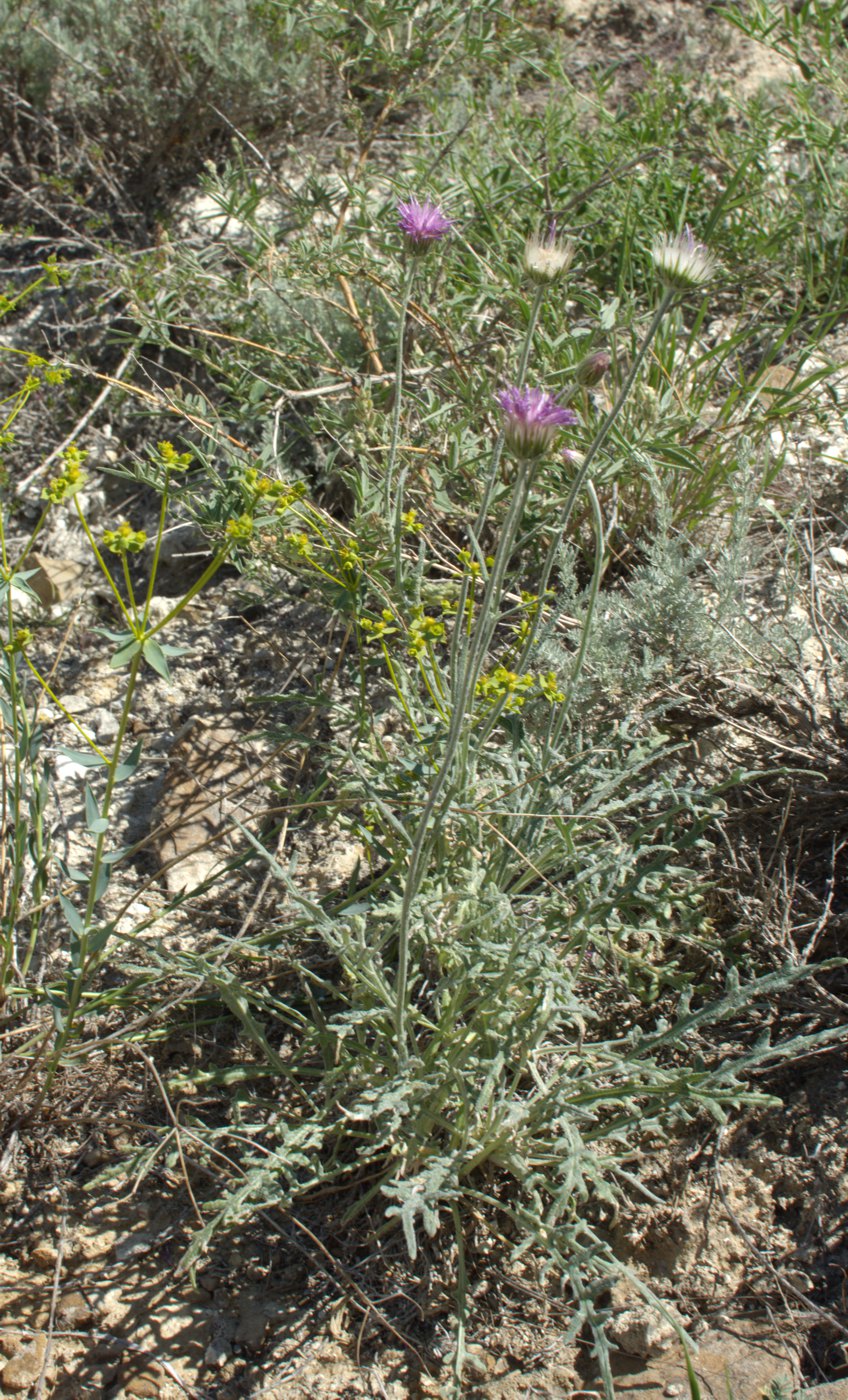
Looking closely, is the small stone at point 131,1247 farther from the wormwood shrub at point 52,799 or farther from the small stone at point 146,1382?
the wormwood shrub at point 52,799

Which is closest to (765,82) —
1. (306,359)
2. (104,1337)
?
(306,359)

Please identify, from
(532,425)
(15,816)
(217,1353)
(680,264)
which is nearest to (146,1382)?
(217,1353)

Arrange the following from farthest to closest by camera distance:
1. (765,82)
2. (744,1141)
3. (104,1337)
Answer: (765,82), (744,1141), (104,1337)

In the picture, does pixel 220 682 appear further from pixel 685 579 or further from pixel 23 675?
pixel 685 579

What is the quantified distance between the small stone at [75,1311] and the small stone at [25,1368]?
0.04 meters

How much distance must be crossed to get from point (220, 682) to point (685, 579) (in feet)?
3.83

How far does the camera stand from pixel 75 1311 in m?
1.79

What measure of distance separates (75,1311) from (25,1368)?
0.11 meters

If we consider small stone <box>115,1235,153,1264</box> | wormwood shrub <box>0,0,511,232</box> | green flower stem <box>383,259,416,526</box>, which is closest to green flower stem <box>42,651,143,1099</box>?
small stone <box>115,1235,153,1264</box>

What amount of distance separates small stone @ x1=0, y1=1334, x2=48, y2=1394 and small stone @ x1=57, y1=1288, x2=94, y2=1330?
42mm

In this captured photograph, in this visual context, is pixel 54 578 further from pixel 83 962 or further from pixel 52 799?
pixel 83 962

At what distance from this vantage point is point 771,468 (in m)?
2.81

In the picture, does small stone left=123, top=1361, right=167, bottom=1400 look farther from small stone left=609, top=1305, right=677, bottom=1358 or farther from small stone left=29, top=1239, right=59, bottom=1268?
small stone left=609, top=1305, right=677, bottom=1358

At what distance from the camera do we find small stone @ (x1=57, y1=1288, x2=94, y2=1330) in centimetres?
177
